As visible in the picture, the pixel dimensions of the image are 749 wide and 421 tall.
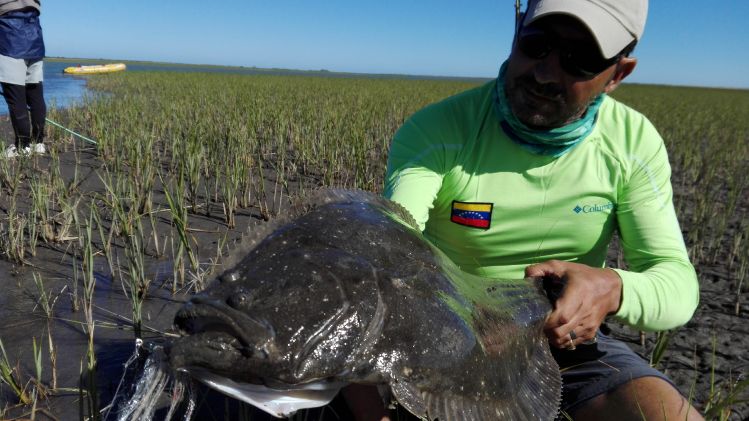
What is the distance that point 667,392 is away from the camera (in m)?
1.61

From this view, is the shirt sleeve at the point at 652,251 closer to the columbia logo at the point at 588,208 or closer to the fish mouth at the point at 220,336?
the columbia logo at the point at 588,208

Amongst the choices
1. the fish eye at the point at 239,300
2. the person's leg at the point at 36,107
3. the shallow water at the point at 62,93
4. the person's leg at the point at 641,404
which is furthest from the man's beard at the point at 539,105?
the shallow water at the point at 62,93

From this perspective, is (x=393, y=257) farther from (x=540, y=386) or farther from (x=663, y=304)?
(x=663, y=304)

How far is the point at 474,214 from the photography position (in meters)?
1.94

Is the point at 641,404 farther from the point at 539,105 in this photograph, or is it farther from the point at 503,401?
the point at 539,105

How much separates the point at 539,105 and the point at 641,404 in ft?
3.35

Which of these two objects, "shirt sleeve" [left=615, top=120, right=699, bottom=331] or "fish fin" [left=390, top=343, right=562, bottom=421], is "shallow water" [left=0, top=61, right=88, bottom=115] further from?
"fish fin" [left=390, top=343, right=562, bottom=421]

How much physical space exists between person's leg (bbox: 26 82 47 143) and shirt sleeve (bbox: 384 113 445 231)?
5.11 m

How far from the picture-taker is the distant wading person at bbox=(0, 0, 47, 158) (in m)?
5.00

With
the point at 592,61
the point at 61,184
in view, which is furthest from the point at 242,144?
the point at 592,61

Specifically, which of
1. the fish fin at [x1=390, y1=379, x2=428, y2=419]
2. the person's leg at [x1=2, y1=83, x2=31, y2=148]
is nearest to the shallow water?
the person's leg at [x1=2, y1=83, x2=31, y2=148]

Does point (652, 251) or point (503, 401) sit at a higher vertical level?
point (652, 251)

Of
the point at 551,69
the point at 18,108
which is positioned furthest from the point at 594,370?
the point at 18,108

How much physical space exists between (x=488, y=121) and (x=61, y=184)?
10.6ft
